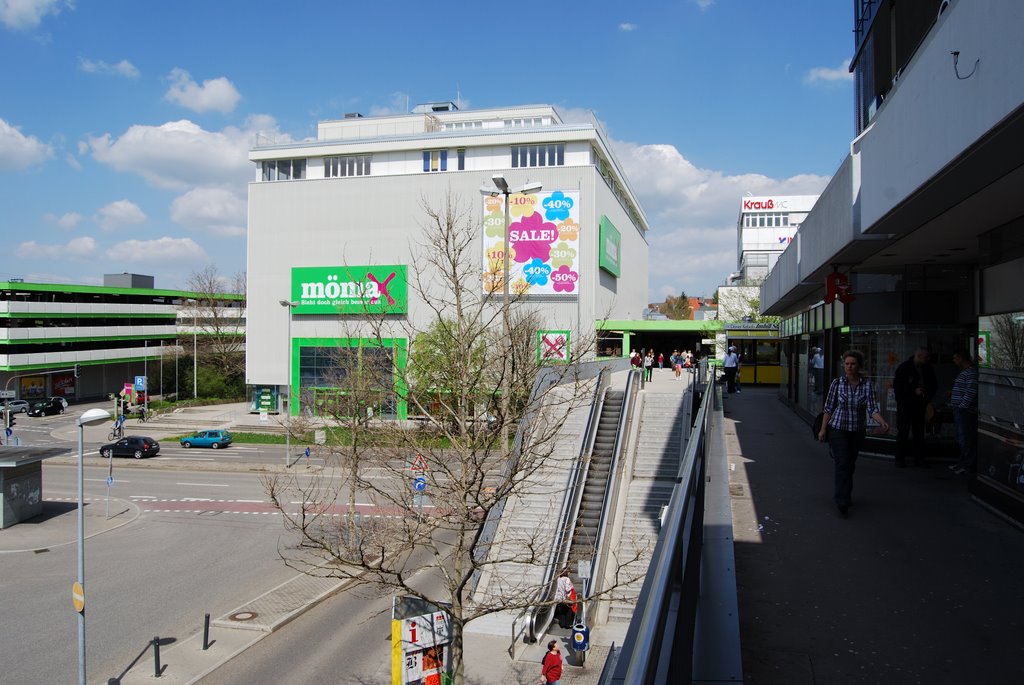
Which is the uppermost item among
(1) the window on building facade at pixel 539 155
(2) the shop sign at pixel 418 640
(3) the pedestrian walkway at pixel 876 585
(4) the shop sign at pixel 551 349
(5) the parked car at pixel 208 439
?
(1) the window on building facade at pixel 539 155

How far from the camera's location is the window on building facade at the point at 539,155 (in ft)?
163

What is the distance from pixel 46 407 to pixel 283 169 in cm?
2996

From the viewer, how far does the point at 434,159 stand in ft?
173

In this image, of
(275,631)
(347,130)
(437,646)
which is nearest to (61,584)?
(275,631)

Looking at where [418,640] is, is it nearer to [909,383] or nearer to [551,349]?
[909,383]

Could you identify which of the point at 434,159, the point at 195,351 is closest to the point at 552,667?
the point at 434,159

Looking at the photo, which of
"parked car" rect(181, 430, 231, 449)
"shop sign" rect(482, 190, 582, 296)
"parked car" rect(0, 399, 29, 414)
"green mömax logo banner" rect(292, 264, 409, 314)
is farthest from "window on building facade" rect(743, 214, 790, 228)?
"parked car" rect(0, 399, 29, 414)

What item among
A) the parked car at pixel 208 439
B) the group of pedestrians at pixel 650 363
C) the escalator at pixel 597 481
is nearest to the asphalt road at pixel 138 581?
the escalator at pixel 597 481

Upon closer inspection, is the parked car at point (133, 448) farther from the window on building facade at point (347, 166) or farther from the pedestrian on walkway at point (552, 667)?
the pedestrian on walkway at point (552, 667)

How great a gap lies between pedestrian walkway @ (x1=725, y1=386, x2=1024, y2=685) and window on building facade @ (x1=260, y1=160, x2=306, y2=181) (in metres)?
53.5

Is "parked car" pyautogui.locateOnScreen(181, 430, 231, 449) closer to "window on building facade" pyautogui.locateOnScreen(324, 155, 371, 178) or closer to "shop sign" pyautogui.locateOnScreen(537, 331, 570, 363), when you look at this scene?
"window on building facade" pyautogui.locateOnScreen(324, 155, 371, 178)

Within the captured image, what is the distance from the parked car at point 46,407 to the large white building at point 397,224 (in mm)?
20474

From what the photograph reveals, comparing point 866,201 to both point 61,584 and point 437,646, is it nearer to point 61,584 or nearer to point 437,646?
point 437,646

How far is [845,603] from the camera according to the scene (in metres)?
4.24
